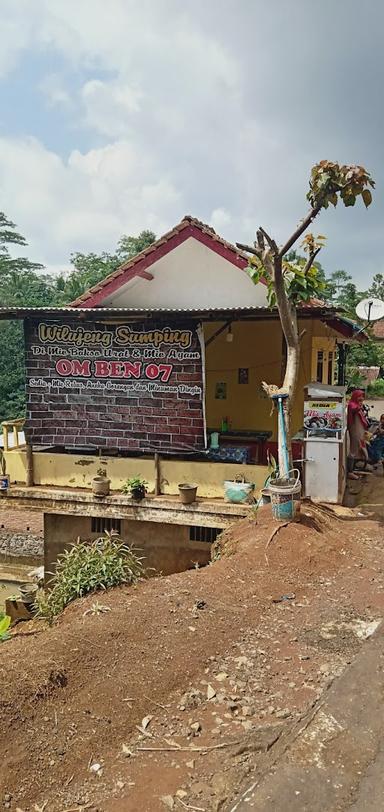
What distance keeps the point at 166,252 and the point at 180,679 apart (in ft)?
26.1

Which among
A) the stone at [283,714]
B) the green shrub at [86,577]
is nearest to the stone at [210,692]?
the stone at [283,714]

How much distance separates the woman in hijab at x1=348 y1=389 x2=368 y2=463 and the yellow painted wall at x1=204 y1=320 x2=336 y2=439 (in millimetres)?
1396

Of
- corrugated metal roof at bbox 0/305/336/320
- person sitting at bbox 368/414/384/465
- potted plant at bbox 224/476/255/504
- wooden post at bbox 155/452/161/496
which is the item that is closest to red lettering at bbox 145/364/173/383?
corrugated metal roof at bbox 0/305/336/320

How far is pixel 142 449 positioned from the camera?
9844 mm

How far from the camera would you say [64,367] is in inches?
397

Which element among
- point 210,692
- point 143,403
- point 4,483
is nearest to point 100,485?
point 143,403

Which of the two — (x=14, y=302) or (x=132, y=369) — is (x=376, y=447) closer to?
(x=132, y=369)

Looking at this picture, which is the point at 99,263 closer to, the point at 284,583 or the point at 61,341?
the point at 61,341

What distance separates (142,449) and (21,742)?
20.9 feet

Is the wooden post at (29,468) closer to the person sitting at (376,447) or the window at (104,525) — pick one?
the window at (104,525)

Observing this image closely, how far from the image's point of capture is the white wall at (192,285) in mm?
10508

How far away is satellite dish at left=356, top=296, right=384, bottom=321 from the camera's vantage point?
37.3 feet

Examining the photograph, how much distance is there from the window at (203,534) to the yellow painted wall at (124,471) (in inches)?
20.9

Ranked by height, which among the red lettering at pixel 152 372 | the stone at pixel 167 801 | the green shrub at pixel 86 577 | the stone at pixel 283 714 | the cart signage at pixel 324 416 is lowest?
the stone at pixel 167 801
